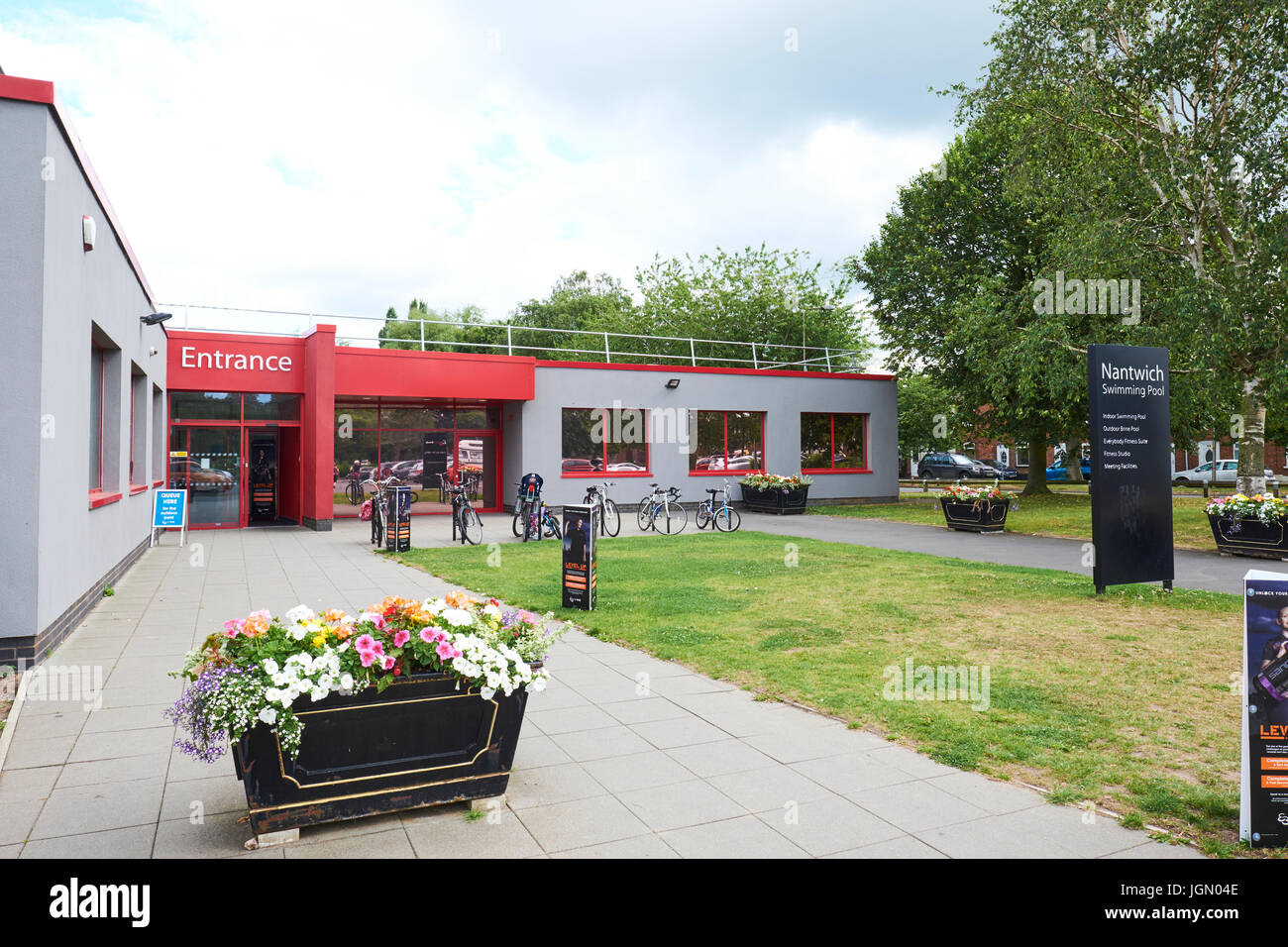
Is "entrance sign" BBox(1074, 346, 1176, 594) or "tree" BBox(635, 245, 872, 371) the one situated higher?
"tree" BBox(635, 245, 872, 371)

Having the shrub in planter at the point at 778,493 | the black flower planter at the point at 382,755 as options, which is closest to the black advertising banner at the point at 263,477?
the shrub in planter at the point at 778,493

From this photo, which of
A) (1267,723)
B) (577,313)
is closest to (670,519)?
(1267,723)

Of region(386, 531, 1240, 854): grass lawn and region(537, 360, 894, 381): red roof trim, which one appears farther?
region(537, 360, 894, 381): red roof trim

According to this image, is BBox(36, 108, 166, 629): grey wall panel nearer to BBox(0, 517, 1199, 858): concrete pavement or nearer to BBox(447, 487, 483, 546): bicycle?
BBox(0, 517, 1199, 858): concrete pavement

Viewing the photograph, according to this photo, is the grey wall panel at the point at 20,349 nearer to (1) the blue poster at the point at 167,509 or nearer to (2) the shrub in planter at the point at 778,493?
(1) the blue poster at the point at 167,509

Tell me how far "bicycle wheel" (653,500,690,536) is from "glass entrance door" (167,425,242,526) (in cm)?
957

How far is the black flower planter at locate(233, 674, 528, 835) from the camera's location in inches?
126

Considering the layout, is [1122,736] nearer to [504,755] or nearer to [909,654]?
[909,654]

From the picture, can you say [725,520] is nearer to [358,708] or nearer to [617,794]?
[617,794]

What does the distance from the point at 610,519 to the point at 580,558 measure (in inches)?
374

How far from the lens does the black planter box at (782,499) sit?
22781mm

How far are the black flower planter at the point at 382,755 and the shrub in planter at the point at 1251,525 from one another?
44.7ft

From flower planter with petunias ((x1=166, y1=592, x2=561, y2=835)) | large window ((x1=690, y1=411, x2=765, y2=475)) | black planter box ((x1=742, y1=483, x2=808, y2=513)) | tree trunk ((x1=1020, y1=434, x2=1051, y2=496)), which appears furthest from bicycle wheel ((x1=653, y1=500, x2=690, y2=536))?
tree trunk ((x1=1020, y1=434, x2=1051, y2=496))
